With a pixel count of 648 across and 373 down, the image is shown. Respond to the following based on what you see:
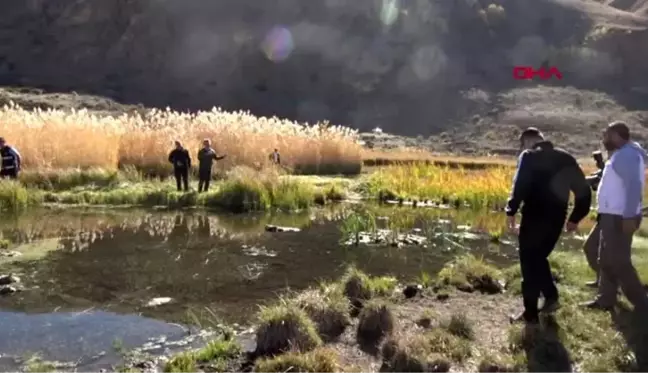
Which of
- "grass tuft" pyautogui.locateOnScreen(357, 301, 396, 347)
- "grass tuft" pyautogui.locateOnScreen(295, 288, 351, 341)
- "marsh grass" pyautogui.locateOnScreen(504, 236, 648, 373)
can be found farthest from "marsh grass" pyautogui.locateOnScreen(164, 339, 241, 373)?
"marsh grass" pyautogui.locateOnScreen(504, 236, 648, 373)

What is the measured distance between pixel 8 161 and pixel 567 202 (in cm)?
1437

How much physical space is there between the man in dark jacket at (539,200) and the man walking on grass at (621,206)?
0.22 m

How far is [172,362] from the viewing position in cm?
618

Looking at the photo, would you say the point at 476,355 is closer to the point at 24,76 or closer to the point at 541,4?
the point at 24,76

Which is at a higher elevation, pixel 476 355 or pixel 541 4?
pixel 541 4

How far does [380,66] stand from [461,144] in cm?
1522

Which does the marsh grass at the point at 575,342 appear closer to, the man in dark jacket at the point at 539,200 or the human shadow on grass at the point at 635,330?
the human shadow on grass at the point at 635,330

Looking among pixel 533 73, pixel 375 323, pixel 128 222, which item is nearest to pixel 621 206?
pixel 375 323

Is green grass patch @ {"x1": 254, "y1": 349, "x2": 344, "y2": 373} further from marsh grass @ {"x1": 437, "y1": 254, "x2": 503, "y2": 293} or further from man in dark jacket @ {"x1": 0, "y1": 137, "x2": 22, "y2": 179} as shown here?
man in dark jacket @ {"x1": 0, "y1": 137, "x2": 22, "y2": 179}

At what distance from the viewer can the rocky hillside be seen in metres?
55.9

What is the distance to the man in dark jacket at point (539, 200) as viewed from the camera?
6.52 meters

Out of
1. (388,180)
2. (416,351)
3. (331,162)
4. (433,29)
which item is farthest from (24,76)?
(416,351)

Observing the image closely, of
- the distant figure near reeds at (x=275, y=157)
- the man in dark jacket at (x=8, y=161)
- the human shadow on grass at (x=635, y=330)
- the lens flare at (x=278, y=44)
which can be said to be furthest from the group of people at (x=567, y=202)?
the lens flare at (x=278, y=44)

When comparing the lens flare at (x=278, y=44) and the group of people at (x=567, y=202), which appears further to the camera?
the lens flare at (x=278, y=44)
